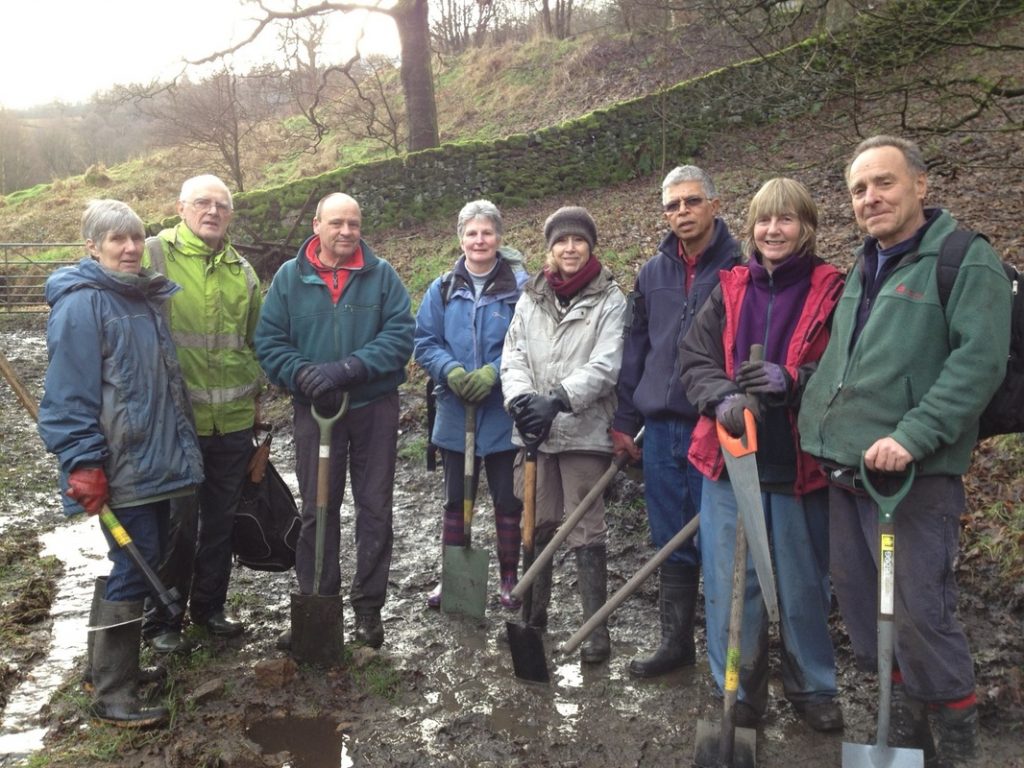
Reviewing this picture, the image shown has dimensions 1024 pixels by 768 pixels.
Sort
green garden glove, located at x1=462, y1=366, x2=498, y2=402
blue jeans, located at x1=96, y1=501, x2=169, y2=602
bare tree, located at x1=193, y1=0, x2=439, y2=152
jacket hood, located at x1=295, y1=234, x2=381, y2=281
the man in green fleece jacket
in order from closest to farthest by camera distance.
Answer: the man in green fleece jacket < blue jeans, located at x1=96, y1=501, x2=169, y2=602 < jacket hood, located at x1=295, y1=234, x2=381, y2=281 < green garden glove, located at x1=462, y1=366, x2=498, y2=402 < bare tree, located at x1=193, y1=0, x2=439, y2=152

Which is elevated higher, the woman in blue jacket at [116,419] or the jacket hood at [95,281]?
the jacket hood at [95,281]

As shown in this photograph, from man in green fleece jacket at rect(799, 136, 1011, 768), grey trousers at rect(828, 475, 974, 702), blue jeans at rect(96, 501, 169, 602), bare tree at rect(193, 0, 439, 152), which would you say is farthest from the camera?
bare tree at rect(193, 0, 439, 152)

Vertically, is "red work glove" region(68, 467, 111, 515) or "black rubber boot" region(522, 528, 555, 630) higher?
"red work glove" region(68, 467, 111, 515)

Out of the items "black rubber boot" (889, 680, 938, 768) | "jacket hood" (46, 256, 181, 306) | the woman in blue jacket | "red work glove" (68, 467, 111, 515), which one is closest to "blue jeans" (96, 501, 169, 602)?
the woman in blue jacket

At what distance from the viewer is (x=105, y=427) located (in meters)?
3.56

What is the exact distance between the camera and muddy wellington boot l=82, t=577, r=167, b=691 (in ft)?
12.0

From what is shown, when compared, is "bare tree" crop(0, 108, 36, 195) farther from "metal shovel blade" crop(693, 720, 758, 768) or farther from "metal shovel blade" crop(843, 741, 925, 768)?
"metal shovel blade" crop(843, 741, 925, 768)

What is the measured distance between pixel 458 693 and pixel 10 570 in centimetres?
310

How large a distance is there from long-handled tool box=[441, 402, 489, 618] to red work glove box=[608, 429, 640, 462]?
87 cm

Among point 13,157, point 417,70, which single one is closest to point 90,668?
point 417,70

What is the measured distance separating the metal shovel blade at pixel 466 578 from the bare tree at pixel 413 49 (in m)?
12.7

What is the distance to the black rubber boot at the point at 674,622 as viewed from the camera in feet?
12.8

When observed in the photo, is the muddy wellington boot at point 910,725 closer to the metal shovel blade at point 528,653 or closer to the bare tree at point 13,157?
the metal shovel blade at point 528,653

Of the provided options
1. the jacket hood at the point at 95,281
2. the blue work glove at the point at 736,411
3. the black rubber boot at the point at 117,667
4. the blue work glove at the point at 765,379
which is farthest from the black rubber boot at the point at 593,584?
the jacket hood at the point at 95,281
